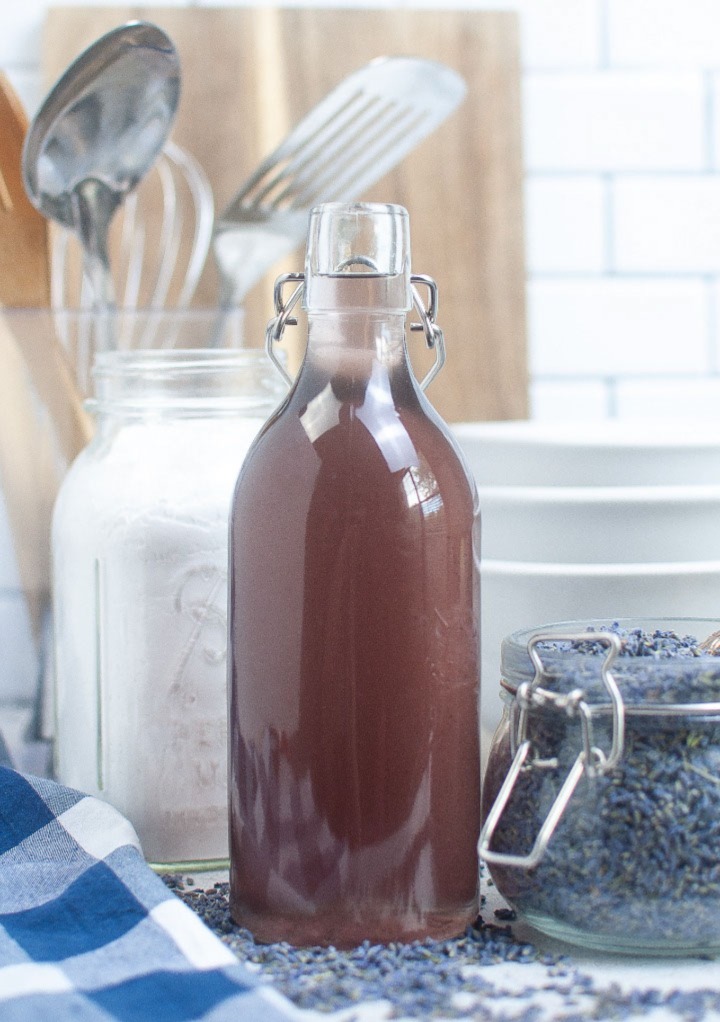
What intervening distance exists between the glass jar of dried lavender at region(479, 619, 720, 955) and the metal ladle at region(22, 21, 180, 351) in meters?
0.38

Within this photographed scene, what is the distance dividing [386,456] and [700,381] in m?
0.66

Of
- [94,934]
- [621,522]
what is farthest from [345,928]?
[621,522]

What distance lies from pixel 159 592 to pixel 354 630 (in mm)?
151

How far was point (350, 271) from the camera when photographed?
54 cm

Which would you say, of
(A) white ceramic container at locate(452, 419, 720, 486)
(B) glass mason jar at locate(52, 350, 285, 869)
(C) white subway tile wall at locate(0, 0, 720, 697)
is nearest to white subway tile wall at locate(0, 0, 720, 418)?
(C) white subway tile wall at locate(0, 0, 720, 697)

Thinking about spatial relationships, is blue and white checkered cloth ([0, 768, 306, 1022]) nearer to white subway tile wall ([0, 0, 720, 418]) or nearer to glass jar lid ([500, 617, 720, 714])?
glass jar lid ([500, 617, 720, 714])

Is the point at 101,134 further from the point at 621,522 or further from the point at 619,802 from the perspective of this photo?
the point at 619,802

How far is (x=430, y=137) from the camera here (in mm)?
1017

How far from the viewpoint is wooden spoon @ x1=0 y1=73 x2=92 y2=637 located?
76cm

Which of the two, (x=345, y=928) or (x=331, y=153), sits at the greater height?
(x=331, y=153)

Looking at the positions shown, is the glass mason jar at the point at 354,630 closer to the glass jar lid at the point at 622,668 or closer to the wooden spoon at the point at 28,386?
the glass jar lid at the point at 622,668

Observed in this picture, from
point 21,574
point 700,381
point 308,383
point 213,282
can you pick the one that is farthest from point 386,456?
point 700,381

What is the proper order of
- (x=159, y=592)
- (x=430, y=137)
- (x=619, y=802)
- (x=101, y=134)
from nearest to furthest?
(x=619, y=802) < (x=159, y=592) < (x=101, y=134) < (x=430, y=137)

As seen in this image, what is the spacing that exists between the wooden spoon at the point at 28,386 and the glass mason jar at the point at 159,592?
11 cm
